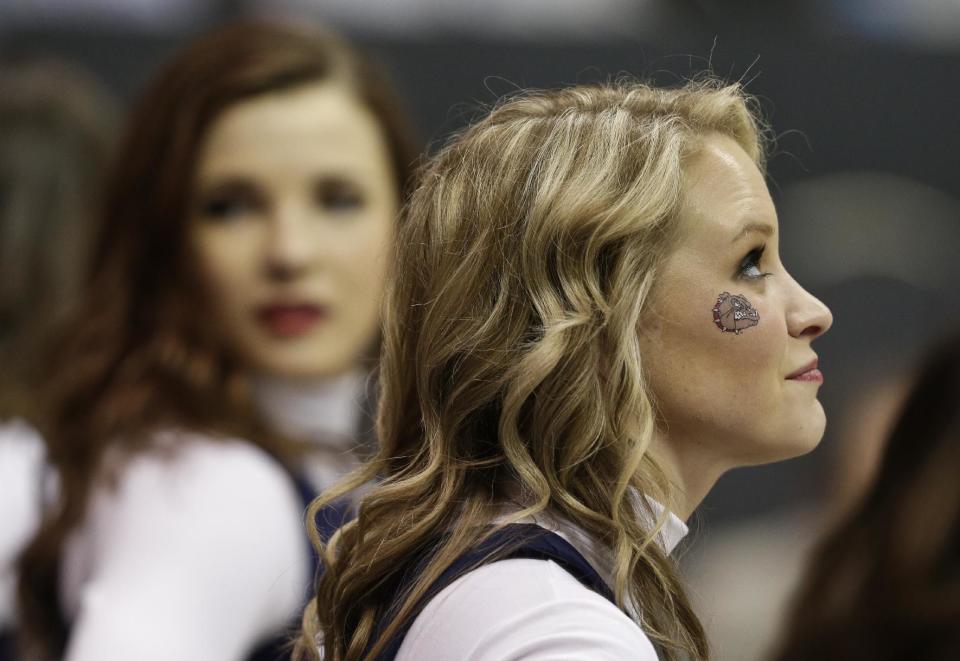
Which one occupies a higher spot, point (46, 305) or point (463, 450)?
point (463, 450)

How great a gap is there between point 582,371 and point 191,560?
1125 millimetres

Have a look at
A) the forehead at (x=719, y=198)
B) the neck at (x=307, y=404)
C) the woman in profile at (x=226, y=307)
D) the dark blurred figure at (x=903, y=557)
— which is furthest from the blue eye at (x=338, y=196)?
the forehead at (x=719, y=198)

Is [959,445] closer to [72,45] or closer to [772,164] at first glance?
[772,164]

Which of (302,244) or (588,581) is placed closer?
(588,581)

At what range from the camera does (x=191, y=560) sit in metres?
2.69

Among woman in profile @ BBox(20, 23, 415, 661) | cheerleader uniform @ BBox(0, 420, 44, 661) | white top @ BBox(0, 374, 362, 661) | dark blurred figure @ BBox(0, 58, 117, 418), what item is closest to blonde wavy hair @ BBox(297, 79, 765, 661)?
white top @ BBox(0, 374, 362, 661)

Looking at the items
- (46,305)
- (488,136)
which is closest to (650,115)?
(488,136)

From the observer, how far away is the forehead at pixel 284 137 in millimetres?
3223

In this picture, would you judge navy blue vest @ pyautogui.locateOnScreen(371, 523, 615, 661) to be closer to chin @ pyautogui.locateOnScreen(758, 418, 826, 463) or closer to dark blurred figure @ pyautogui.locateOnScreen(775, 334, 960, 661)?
chin @ pyautogui.locateOnScreen(758, 418, 826, 463)

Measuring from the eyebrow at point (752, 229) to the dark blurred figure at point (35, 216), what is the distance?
6.23ft

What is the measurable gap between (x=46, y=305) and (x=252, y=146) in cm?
90

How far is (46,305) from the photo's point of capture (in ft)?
12.6

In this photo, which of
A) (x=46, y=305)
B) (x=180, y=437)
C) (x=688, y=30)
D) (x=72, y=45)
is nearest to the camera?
(x=180, y=437)

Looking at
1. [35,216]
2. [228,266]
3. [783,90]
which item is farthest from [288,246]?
[783,90]
